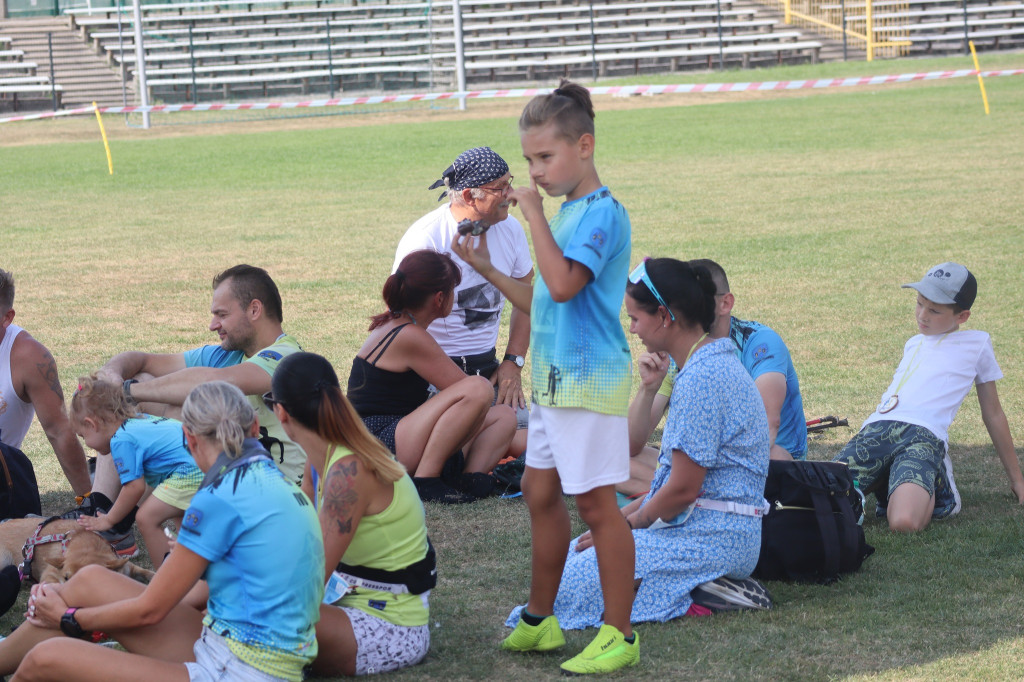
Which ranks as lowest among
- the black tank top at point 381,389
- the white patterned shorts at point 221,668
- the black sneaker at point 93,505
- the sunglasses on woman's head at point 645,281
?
the black sneaker at point 93,505

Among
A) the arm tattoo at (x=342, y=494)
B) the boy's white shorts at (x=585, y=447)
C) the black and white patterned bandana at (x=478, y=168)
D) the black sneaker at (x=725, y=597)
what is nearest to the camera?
the arm tattoo at (x=342, y=494)

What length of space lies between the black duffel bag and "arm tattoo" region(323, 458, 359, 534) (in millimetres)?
1715

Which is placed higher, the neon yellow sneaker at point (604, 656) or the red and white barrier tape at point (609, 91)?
the red and white barrier tape at point (609, 91)

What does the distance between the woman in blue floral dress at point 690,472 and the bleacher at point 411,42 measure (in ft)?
101

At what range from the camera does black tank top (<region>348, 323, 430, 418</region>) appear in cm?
525

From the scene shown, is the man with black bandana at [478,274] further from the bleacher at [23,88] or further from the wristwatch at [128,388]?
the bleacher at [23,88]

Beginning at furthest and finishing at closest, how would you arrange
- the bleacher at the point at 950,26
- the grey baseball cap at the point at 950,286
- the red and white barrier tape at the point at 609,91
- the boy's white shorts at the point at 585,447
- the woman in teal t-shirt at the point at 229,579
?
→ the bleacher at the point at 950,26
the red and white barrier tape at the point at 609,91
the grey baseball cap at the point at 950,286
the boy's white shorts at the point at 585,447
the woman in teal t-shirt at the point at 229,579

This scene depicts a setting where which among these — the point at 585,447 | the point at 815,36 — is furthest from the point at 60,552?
the point at 815,36

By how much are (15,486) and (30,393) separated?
1.55 feet

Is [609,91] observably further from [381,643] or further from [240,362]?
[381,643]

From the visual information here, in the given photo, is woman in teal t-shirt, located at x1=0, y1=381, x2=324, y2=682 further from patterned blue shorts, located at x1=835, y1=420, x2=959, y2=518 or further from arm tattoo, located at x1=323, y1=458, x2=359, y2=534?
patterned blue shorts, located at x1=835, y1=420, x2=959, y2=518

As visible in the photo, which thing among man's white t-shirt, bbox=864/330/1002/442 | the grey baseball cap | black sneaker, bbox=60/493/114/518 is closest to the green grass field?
man's white t-shirt, bbox=864/330/1002/442

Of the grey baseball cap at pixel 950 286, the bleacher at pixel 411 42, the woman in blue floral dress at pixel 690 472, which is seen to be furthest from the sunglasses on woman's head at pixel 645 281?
the bleacher at pixel 411 42

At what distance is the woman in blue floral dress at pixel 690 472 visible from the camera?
12.3 ft
